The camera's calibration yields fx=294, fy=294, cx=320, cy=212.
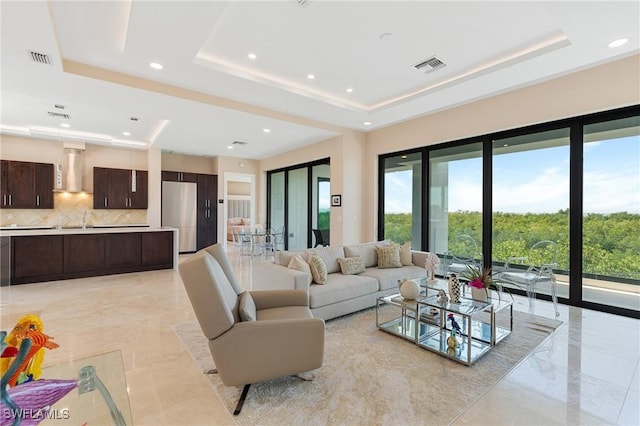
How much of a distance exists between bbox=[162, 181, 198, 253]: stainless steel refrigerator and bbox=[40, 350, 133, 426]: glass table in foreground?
714 centimetres

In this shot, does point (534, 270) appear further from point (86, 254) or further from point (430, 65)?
point (86, 254)

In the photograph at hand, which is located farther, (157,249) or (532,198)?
(157,249)

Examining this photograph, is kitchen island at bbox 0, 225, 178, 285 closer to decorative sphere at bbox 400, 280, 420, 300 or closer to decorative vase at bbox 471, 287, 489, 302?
decorative sphere at bbox 400, 280, 420, 300

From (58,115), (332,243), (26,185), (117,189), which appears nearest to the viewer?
(58,115)

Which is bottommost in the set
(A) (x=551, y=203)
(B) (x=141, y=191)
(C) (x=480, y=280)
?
(C) (x=480, y=280)

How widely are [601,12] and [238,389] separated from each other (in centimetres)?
439

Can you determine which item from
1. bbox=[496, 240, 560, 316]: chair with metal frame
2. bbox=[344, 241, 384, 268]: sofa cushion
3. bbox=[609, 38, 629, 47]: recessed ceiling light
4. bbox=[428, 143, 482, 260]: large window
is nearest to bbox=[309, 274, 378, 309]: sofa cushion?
bbox=[344, 241, 384, 268]: sofa cushion

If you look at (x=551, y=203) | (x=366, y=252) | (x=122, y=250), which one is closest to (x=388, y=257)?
(x=366, y=252)

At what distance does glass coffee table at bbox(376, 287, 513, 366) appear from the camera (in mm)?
2674

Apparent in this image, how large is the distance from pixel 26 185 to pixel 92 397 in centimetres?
748

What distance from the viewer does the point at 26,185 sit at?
6.62 m

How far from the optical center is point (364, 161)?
6.91m

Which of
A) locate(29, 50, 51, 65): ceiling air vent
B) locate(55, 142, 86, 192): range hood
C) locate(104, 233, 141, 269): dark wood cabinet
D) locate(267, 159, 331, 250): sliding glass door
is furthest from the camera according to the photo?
locate(267, 159, 331, 250): sliding glass door

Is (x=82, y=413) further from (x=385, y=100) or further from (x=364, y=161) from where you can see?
(x=364, y=161)
